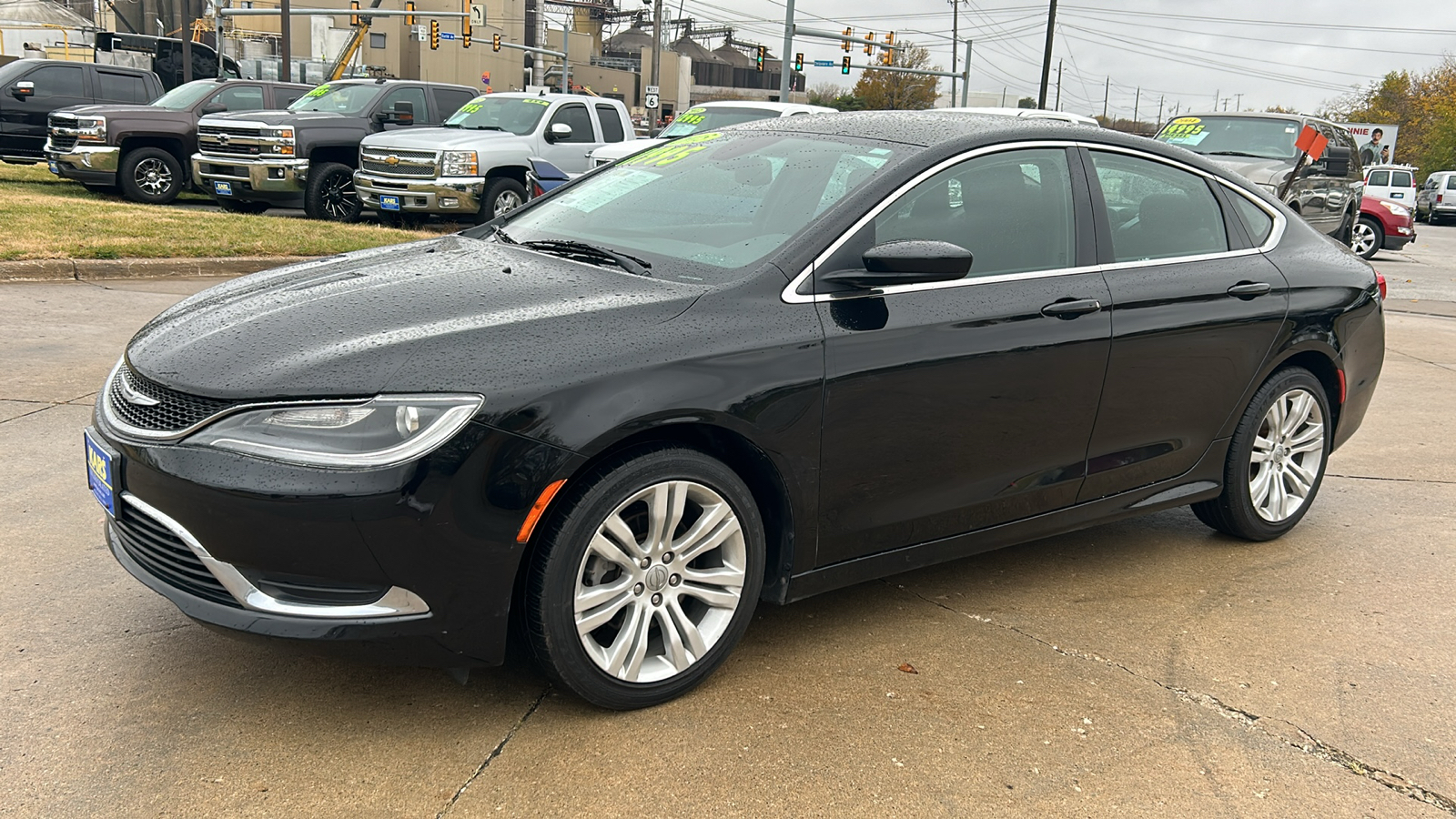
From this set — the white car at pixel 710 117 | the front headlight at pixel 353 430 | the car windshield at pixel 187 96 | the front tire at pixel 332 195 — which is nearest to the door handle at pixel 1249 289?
the front headlight at pixel 353 430

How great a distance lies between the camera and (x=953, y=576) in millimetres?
4441

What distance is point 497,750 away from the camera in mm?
3045

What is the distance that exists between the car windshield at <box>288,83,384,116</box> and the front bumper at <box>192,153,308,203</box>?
1.29m

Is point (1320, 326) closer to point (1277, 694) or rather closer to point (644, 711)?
point (1277, 694)

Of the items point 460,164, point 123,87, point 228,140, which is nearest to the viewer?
point 460,164

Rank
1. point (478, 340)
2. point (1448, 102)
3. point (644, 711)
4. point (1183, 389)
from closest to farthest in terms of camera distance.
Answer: point (478, 340)
point (644, 711)
point (1183, 389)
point (1448, 102)

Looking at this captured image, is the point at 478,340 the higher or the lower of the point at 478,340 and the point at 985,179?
the lower

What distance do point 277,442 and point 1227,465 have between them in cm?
362

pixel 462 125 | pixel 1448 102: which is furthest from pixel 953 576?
pixel 1448 102

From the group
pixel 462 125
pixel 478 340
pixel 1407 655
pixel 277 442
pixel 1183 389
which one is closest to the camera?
pixel 277 442

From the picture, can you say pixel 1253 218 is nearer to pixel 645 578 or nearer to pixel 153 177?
pixel 645 578

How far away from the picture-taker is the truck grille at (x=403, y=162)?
13.9m

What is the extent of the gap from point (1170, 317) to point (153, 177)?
610 inches

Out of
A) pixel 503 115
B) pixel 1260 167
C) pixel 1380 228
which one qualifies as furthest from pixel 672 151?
pixel 1380 228
